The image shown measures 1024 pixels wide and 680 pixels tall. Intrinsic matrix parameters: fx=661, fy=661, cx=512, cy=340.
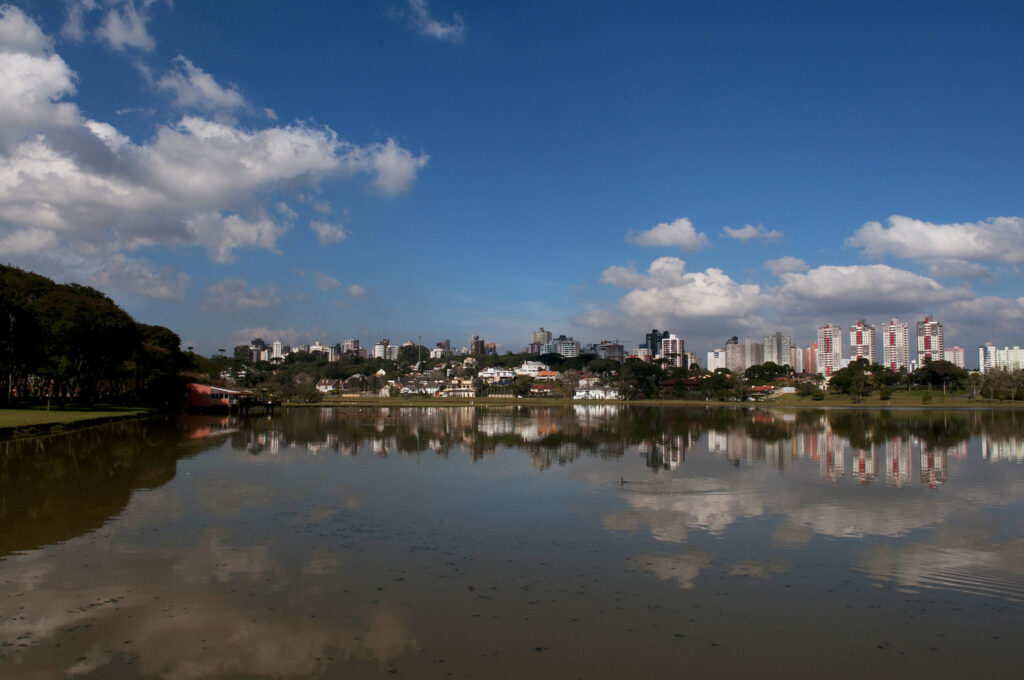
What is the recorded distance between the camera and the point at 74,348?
36.8 m

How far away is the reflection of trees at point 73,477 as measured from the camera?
10500 millimetres

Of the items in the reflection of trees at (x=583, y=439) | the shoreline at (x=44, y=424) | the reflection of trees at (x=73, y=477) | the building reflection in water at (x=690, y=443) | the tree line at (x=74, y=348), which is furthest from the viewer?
the tree line at (x=74, y=348)

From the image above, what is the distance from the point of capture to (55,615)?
6566 mm

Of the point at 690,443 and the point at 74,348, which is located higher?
the point at 74,348

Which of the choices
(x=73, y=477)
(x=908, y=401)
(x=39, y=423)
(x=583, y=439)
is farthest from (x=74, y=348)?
(x=908, y=401)

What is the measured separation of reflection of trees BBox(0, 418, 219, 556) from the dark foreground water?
0.11 meters

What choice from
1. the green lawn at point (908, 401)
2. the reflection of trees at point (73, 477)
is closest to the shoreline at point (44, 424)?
→ the reflection of trees at point (73, 477)

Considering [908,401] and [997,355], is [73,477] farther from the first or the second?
[997,355]

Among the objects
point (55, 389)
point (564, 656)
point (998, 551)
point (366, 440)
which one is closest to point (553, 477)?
point (998, 551)

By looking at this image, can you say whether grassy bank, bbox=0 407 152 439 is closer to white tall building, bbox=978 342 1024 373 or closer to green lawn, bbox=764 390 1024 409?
green lawn, bbox=764 390 1024 409

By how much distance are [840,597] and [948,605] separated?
1087 mm

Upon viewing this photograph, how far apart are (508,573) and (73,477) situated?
13.0 metres

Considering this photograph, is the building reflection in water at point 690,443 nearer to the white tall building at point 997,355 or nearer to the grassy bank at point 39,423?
the grassy bank at point 39,423

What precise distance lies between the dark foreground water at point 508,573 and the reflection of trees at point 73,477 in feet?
0.35
